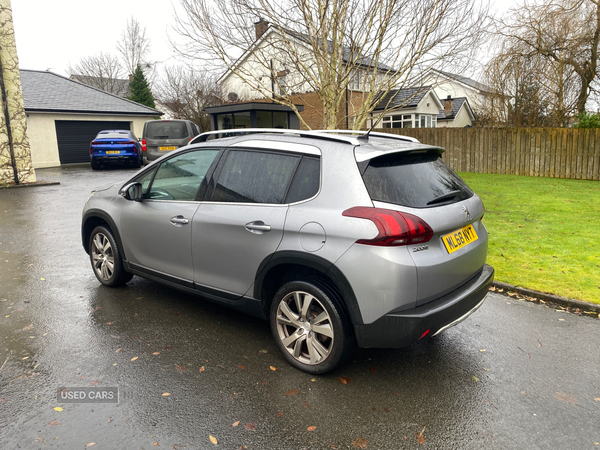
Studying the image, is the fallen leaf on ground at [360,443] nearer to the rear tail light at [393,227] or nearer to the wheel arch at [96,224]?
the rear tail light at [393,227]

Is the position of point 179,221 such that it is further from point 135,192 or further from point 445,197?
point 445,197

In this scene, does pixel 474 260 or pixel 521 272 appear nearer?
pixel 474 260

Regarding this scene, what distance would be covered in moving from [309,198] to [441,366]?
1702 millimetres

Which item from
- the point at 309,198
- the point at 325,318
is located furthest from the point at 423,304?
the point at 309,198

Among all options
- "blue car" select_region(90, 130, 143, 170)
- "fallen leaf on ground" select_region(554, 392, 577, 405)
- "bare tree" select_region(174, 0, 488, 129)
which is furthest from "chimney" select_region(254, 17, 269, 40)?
"blue car" select_region(90, 130, 143, 170)

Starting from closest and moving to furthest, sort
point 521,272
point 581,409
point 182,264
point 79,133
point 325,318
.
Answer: point 581,409 → point 325,318 → point 182,264 → point 521,272 → point 79,133

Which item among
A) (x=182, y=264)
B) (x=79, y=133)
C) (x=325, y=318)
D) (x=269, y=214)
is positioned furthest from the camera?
(x=79, y=133)

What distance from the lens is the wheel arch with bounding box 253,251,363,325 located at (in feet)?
10.2

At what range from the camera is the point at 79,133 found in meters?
27.0

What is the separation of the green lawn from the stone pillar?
1563cm

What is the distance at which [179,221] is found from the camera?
419cm

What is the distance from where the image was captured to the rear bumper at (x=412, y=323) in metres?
3.00

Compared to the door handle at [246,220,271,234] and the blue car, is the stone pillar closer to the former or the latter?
the blue car

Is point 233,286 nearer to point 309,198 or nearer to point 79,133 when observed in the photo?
point 309,198
